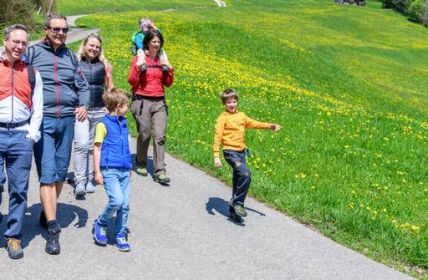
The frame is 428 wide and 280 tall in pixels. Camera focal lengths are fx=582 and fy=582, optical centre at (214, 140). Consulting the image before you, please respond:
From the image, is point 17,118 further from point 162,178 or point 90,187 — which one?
point 162,178

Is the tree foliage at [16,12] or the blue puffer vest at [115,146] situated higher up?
the blue puffer vest at [115,146]

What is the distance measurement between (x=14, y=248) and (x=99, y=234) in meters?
0.91

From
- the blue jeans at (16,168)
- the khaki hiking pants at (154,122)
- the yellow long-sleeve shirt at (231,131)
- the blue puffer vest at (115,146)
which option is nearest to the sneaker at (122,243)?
the blue puffer vest at (115,146)

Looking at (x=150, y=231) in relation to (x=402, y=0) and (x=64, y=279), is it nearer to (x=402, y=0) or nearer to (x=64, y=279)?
(x=64, y=279)

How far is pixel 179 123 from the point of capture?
13.0 meters

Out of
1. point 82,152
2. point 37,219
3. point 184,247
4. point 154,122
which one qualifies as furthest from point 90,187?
point 184,247

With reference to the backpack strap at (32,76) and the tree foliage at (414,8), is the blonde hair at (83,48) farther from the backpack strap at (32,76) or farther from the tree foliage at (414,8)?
the tree foliage at (414,8)

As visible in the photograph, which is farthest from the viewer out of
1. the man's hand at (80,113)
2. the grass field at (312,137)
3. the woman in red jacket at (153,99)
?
the woman in red jacket at (153,99)

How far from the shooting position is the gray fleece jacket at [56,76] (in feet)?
20.6

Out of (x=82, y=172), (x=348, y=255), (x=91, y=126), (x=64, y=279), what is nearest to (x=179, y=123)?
(x=91, y=126)

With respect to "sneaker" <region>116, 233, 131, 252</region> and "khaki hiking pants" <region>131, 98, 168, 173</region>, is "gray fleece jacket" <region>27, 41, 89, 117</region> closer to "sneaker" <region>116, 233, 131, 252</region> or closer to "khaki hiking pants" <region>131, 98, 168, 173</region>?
"sneaker" <region>116, 233, 131, 252</region>

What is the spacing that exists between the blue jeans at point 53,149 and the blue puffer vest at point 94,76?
6.68ft

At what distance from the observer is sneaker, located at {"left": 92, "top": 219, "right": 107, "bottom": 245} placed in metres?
6.29

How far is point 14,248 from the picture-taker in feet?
19.0
